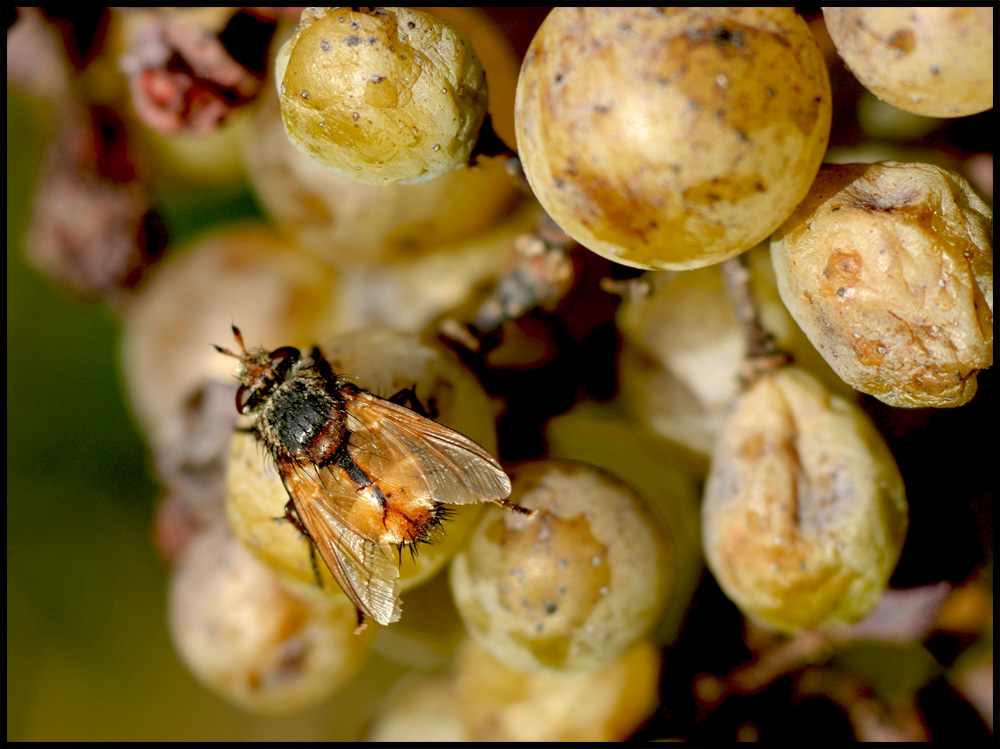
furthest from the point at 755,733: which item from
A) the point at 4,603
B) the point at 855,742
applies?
the point at 4,603

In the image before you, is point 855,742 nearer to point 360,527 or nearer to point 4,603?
point 360,527

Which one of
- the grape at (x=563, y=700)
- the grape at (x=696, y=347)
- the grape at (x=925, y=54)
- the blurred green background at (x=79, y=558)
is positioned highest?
the grape at (x=925, y=54)

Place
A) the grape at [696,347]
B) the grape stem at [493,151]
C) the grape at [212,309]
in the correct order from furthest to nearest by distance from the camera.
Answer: the grape at [212,309]
the grape at [696,347]
the grape stem at [493,151]

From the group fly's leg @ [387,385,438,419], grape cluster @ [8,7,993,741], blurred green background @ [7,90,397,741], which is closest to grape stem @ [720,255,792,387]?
grape cluster @ [8,7,993,741]

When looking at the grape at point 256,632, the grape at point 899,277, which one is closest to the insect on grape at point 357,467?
the grape at point 256,632

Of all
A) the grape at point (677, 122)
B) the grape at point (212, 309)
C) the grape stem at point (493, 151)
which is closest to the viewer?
the grape at point (677, 122)

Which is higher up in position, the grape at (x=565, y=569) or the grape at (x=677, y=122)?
the grape at (x=677, y=122)

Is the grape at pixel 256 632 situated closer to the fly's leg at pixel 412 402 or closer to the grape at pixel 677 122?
the fly's leg at pixel 412 402

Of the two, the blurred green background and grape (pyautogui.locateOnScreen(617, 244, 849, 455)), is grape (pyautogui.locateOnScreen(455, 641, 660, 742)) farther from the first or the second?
the blurred green background
